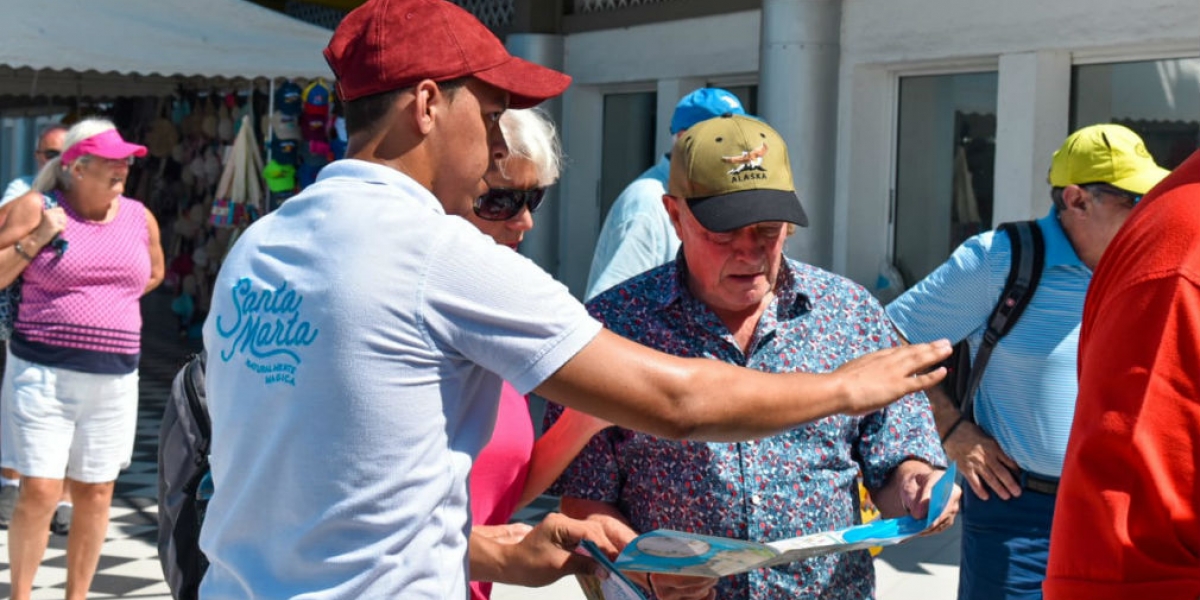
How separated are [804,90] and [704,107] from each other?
3.50m

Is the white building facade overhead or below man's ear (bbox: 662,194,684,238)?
overhead

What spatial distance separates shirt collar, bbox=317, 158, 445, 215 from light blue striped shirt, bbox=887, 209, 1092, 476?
212 cm

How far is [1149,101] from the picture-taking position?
7480 millimetres

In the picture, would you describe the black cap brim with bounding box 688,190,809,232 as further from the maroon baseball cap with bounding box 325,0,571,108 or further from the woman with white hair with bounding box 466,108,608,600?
the maroon baseball cap with bounding box 325,0,571,108

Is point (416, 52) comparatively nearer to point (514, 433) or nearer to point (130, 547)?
point (514, 433)

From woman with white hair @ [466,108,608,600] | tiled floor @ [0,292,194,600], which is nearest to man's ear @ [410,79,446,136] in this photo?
woman with white hair @ [466,108,608,600]

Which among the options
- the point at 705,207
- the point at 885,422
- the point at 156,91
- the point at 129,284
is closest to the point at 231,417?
the point at 705,207

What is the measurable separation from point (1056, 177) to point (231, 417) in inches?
102

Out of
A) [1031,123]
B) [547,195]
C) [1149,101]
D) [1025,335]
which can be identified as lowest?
[1025,335]

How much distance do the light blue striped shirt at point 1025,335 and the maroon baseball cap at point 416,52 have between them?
2.01 meters

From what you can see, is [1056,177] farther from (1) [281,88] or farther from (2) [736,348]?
(1) [281,88]

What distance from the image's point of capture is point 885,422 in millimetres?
2668

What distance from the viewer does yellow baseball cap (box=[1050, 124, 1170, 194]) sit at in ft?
11.9

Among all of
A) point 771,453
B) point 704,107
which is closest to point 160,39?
point 704,107
